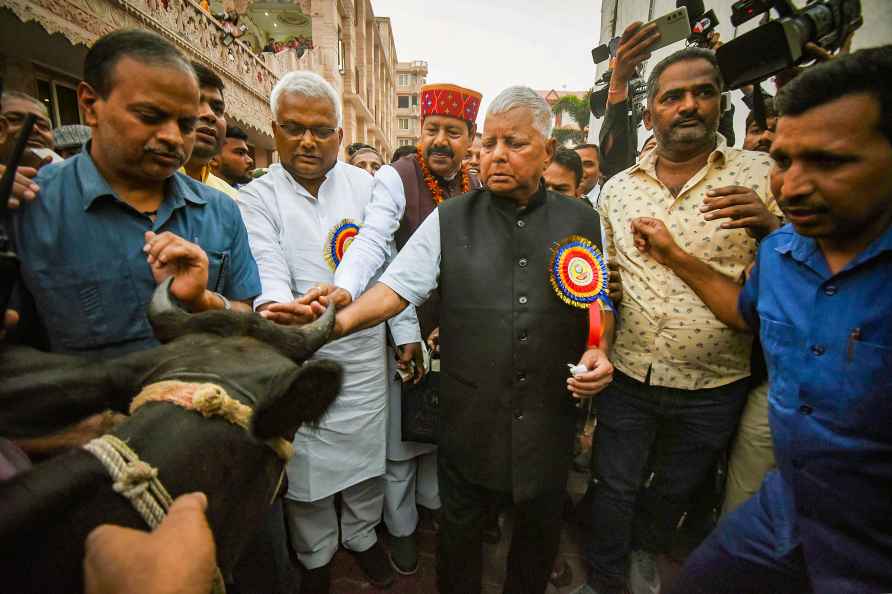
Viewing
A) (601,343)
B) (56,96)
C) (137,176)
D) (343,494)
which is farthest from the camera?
(56,96)

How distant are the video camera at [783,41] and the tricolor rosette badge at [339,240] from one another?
248cm

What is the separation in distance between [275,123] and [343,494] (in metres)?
2.62

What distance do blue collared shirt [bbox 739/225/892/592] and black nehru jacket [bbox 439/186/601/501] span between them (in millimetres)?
923


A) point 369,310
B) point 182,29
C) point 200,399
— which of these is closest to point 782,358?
point 369,310

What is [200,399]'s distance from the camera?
99 cm

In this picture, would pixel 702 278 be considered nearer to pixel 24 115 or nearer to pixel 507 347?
pixel 507 347

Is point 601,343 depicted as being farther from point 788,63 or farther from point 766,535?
point 788,63

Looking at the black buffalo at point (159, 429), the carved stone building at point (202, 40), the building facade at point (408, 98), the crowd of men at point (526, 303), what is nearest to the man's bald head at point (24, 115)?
the crowd of men at point (526, 303)

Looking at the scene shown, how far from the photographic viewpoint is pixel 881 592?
1465 millimetres

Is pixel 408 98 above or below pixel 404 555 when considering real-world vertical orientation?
above

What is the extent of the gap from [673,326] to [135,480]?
100 inches

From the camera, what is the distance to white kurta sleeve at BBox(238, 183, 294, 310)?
2455mm

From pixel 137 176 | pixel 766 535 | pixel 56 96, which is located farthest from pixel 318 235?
pixel 56 96

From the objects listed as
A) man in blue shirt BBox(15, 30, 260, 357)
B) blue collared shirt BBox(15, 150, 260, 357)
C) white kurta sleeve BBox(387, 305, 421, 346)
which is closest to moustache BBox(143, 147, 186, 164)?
man in blue shirt BBox(15, 30, 260, 357)
